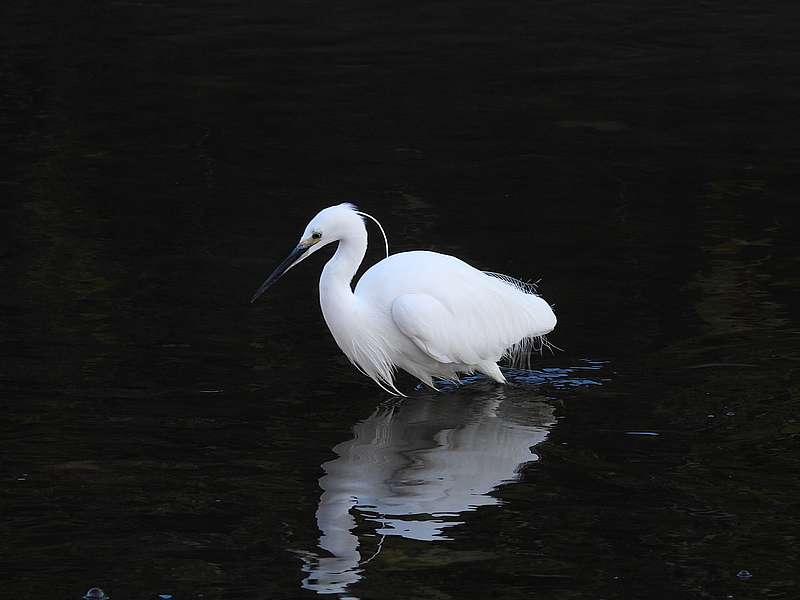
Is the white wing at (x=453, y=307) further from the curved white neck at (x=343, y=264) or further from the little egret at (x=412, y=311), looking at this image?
the curved white neck at (x=343, y=264)

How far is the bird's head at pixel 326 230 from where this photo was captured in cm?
703

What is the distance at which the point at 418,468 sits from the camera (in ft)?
20.7

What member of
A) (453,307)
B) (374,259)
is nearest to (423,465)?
(453,307)

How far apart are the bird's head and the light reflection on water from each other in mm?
859

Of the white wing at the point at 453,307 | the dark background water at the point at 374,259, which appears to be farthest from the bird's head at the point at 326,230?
the dark background water at the point at 374,259

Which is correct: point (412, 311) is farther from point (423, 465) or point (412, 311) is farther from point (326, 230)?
point (423, 465)

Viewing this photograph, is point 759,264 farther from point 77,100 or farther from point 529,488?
point 77,100

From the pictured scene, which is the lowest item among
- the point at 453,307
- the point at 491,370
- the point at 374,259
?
the point at 491,370

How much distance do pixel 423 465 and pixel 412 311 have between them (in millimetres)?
993

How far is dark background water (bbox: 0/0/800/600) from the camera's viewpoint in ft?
17.8

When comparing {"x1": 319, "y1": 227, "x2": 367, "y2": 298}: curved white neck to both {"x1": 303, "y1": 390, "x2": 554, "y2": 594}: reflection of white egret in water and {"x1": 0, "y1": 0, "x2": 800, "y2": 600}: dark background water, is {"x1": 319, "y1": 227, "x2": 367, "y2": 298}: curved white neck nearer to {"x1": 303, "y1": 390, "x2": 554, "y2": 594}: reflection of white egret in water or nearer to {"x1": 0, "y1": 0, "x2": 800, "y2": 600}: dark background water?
{"x1": 0, "y1": 0, "x2": 800, "y2": 600}: dark background water

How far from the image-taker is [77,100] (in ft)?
46.7

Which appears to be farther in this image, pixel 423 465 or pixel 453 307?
pixel 453 307

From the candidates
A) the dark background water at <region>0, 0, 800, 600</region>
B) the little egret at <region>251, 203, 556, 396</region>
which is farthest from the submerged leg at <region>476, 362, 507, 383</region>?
the dark background water at <region>0, 0, 800, 600</region>
